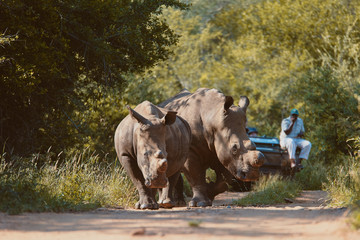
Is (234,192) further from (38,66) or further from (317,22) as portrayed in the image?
(317,22)

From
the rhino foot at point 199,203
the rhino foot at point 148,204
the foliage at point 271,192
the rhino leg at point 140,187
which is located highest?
the rhino leg at point 140,187

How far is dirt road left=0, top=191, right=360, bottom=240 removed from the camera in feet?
18.7

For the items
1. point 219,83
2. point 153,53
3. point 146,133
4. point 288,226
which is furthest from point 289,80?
point 288,226

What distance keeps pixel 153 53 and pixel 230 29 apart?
2750 cm

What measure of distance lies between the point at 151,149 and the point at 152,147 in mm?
48

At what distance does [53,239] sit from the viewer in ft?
18.6

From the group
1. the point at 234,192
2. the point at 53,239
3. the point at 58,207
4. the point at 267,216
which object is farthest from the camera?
the point at 234,192

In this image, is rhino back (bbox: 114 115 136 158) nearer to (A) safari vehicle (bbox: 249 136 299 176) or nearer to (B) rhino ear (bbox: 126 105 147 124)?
(B) rhino ear (bbox: 126 105 147 124)

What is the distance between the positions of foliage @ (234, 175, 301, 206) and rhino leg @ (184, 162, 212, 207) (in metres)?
0.76

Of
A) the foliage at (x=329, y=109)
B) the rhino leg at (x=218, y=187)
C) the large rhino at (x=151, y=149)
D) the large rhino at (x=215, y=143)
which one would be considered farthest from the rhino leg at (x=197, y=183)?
the foliage at (x=329, y=109)

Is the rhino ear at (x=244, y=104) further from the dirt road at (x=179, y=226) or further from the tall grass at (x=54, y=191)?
the dirt road at (x=179, y=226)

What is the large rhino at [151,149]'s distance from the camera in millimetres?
8586

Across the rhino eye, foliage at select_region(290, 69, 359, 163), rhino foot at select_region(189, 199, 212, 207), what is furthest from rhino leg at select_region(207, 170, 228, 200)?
foliage at select_region(290, 69, 359, 163)

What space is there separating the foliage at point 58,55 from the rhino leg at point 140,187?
2679 mm
